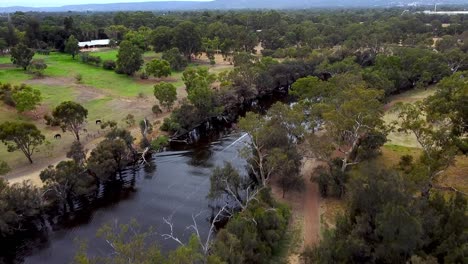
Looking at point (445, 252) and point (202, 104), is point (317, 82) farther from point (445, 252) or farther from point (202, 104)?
point (445, 252)

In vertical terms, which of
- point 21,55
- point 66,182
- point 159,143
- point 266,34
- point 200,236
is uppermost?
point 266,34

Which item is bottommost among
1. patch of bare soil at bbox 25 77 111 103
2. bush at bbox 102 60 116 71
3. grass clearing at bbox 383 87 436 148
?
grass clearing at bbox 383 87 436 148

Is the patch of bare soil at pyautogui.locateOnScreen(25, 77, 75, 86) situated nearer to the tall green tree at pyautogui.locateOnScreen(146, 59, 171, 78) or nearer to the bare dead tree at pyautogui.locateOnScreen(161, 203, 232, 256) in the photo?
the tall green tree at pyautogui.locateOnScreen(146, 59, 171, 78)

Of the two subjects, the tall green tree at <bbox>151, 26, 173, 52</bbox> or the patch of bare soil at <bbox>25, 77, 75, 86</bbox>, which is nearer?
the patch of bare soil at <bbox>25, 77, 75, 86</bbox>

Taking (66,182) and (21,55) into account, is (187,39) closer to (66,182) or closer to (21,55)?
(21,55)

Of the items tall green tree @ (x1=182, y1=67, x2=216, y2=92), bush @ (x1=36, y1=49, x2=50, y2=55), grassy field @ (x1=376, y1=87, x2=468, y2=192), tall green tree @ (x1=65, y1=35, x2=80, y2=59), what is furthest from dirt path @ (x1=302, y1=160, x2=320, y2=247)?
bush @ (x1=36, y1=49, x2=50, y2=55)

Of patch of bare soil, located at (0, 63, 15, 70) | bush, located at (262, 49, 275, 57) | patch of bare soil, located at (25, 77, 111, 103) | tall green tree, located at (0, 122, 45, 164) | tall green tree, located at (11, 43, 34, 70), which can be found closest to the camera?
tall green tree, located at (0, 122, 45, 164)

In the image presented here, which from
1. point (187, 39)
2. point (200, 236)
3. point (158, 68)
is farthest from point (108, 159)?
point (187, 39)
